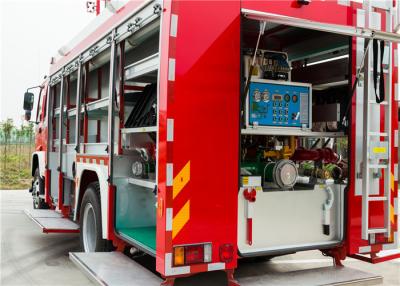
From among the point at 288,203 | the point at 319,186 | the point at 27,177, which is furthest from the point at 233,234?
the point at 27,177

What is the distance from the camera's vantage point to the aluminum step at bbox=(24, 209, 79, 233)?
5.95 m

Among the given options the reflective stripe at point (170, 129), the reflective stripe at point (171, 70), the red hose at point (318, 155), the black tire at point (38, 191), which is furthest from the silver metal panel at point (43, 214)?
the reflective stripe at point (171, 70)

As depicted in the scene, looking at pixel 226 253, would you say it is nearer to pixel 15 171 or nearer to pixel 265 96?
pixel 265 96

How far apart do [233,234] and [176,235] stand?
0.47 metres

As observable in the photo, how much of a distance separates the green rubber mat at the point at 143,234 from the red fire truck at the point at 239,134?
1cm

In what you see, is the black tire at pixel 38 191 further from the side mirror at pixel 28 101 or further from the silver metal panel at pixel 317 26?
the silver metal panel at pixel 317 26

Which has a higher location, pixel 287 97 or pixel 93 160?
pixel 287 97

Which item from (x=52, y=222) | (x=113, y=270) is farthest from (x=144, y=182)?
(x=52, y=222)

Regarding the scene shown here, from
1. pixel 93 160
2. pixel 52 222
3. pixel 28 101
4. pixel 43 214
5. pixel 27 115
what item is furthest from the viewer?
pixel 27 115

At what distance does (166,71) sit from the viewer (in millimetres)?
3166

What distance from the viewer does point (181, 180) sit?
318 cm

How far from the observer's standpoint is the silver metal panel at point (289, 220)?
142 inches

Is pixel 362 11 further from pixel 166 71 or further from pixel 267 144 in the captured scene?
pixel 166 71

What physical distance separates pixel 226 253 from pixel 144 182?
3.57ft
